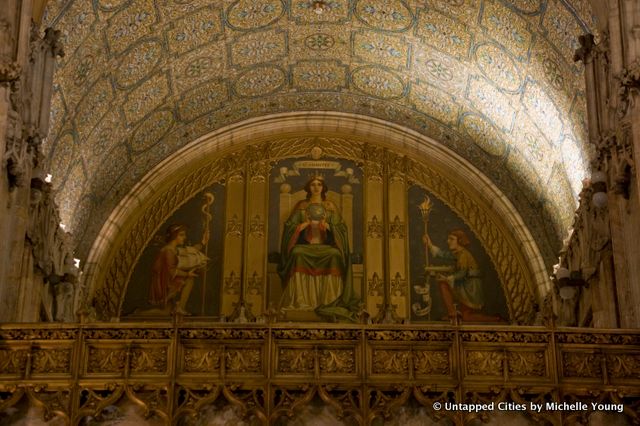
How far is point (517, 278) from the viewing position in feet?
66.6

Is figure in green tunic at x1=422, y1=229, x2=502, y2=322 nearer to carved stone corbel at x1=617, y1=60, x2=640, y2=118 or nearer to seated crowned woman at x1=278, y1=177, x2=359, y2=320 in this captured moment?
seated crowned woman at x1=278, y1=177, x2=359, y2=320

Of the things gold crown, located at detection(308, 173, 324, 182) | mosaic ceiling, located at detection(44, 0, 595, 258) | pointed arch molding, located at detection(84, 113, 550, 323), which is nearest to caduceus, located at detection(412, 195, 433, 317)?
pointed arch molding, located at detection(84, 113, 550, 323)

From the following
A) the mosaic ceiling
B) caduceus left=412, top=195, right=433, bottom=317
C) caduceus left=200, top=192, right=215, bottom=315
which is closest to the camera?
the mosaic ceiling

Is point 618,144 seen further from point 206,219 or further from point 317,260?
point 206,219

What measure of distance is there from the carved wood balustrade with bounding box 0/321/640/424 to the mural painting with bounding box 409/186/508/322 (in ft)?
21.9

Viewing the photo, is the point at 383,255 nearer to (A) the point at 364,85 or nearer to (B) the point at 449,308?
(B) the point at 449,308

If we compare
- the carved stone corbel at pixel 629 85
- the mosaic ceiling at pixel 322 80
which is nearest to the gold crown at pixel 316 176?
Answer: the mosaic ceiling at pixel 322 80

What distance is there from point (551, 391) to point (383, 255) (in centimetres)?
780

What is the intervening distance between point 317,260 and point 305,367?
293 inches

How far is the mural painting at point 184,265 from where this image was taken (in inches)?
784

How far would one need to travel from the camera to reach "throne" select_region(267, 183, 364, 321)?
20.1 metres

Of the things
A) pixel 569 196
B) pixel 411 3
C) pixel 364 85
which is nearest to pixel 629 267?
pixel 569 196

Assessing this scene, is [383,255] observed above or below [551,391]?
above

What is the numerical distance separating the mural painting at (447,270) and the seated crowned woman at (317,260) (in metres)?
1.12
